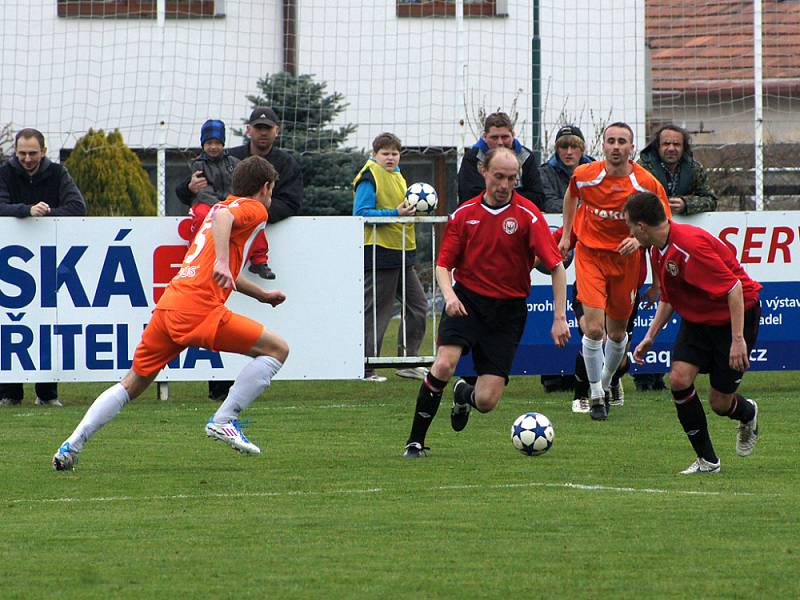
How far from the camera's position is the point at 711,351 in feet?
28.5

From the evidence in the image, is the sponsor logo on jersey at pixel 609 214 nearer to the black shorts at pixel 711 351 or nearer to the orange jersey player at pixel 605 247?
the orange jersey player at pixel 605 247

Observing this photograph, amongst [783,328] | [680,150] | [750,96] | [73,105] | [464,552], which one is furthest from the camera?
[73,105]

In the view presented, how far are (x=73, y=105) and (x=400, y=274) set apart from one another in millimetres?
9710

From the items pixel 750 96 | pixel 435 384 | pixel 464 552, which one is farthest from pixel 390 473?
pixel 750 96

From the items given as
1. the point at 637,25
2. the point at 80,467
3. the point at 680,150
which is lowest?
the point at 80,467

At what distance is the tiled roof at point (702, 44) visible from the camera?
1992 centimetres

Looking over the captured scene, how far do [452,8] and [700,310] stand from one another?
1120 centimetres

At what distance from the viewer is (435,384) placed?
9.45 meters

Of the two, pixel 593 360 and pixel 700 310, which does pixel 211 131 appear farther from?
pixel 700 310

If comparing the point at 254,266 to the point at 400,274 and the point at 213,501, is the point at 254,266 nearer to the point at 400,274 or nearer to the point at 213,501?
the point at 400,274

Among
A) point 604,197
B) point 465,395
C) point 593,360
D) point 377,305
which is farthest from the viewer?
point 377,305

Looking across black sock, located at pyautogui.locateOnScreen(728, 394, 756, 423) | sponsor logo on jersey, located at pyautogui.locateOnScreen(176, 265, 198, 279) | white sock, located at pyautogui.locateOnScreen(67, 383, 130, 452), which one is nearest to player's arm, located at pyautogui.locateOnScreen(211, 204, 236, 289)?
sponsor logo on jersey, located at pyautogui.locateOnScreen(176, 265, 198, 279)

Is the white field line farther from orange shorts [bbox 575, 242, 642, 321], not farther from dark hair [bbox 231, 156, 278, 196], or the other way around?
orange shorts [bbox 575, 242, 642, 321]

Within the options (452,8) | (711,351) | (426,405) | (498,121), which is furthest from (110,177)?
(711,351)
